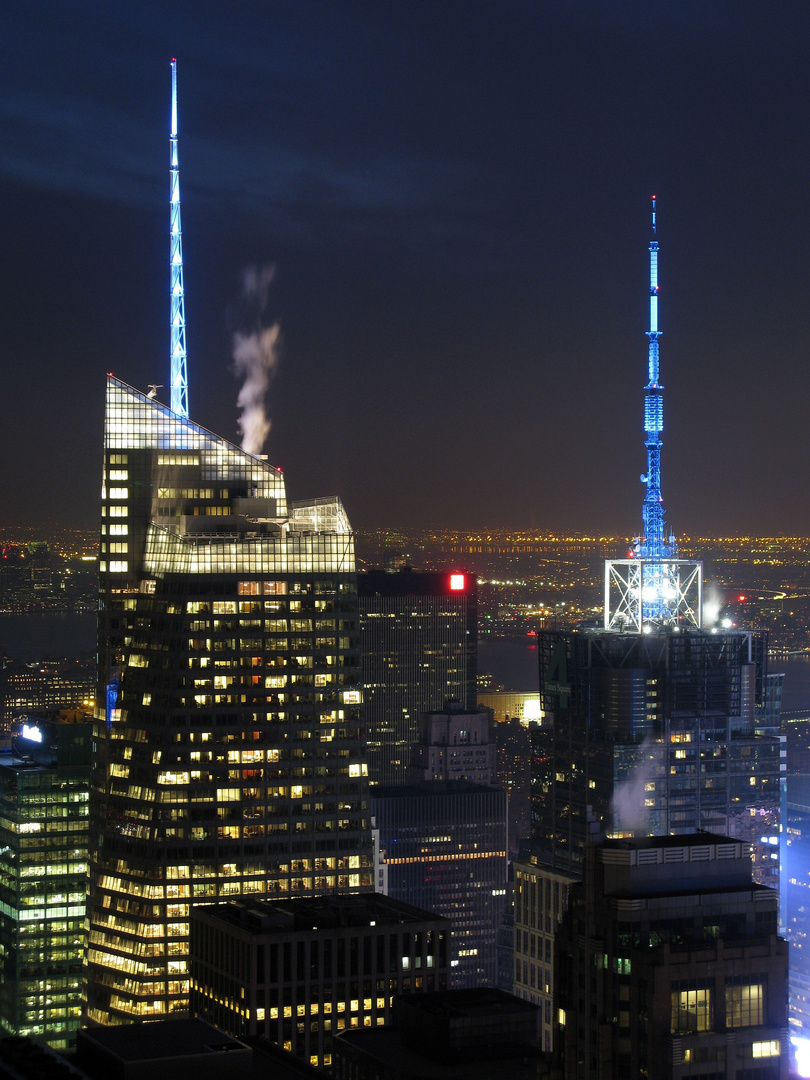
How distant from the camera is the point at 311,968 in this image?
378ft

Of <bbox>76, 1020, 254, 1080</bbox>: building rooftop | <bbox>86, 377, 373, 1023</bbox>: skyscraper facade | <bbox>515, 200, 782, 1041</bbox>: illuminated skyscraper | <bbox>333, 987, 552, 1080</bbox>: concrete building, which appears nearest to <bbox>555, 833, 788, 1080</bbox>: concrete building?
<bbox>333, 987, 552, 1080</bbox>: concrete building

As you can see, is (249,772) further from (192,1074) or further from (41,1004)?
(192,1074)

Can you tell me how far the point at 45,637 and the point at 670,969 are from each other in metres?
126

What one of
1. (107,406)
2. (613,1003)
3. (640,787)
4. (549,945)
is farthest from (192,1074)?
(640,787)

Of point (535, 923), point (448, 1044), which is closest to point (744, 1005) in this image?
point (448, 1044)

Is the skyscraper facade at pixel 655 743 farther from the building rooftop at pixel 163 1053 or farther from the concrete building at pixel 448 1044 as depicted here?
the building rooftop at pixel 163 1053

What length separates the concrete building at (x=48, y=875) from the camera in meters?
162

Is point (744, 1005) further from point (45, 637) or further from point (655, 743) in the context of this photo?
point (45, 637)

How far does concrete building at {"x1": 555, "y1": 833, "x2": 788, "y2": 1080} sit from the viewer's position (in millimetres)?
74812

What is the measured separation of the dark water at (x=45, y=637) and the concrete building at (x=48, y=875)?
15.4 m

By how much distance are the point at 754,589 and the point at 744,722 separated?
14623 millimetres

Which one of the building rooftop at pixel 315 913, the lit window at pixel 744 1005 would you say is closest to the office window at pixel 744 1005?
the lit window at pixel 744 1005

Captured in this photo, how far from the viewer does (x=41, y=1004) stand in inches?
6334

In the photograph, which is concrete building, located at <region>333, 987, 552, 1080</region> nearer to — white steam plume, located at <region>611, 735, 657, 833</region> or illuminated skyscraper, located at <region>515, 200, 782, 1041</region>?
illuminated skyscraper, located at <region>515, 200, 782, 1041</region>
